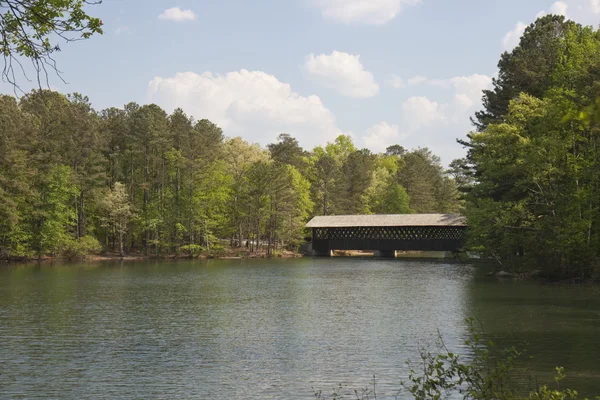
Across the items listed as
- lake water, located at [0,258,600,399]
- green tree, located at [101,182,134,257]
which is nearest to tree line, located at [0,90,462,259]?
green tree, located at [101,182,134,257]

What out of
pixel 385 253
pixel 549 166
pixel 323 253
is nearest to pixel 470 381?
pixel 549 166

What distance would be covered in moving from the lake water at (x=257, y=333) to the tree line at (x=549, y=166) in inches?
93.6

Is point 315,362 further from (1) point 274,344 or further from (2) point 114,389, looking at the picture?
(2) point 114,389

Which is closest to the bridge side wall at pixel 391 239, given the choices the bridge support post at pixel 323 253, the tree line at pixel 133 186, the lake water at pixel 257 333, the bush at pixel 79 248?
the bridge support post at pixel 323 253

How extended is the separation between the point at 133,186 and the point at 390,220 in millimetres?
25913

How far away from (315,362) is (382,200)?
6973 cm

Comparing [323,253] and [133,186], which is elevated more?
[133,186]

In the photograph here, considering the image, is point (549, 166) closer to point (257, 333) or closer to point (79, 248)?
point (257, 333)

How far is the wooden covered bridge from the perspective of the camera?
196ft

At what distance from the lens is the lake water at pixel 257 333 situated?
40.0ft

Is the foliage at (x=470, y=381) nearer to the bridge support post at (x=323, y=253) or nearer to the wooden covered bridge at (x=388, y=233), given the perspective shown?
the wooden covered bridge at (x=388, y=233)

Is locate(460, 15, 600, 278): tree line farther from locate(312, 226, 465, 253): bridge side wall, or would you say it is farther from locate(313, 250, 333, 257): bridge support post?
locate(313, 250, 333, 257): bridge support post

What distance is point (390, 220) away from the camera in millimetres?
62781

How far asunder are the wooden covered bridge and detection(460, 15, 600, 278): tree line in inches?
865
